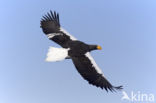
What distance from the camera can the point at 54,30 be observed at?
6645 mm

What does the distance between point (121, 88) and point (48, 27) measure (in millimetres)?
1924

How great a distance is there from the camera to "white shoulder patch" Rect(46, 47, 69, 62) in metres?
5.77

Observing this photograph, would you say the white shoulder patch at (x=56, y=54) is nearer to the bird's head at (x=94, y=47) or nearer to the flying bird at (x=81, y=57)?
the flying bird at (x=81, y=57)

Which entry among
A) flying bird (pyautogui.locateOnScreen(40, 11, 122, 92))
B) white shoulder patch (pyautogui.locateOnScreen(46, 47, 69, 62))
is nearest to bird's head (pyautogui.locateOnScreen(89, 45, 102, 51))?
flying bird (pyautogui.locateOnScreen(40, 11, 122, 92))

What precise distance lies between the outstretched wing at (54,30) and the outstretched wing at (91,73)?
1.40 ft

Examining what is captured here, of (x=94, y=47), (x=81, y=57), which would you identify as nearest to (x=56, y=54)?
(x=81, y=57)

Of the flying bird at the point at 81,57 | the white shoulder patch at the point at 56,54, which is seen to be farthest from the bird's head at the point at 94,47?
the white shoulder patch at the point at 56,54

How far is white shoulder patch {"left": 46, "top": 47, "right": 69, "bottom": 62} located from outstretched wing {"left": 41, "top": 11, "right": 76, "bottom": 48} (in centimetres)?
25

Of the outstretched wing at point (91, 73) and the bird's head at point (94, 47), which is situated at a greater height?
the bird's head at point (94, 47)

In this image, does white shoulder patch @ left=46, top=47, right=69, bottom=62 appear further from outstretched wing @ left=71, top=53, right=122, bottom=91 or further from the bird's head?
the bird's head

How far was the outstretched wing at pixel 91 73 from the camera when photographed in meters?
6.00

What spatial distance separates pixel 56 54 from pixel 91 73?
71 cm

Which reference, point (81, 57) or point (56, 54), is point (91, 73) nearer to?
point (81, 57)

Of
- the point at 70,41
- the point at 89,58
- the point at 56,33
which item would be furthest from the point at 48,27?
the point at 89,58
